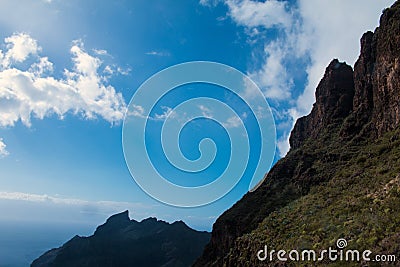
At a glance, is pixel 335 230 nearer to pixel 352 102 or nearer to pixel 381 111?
pixel 381 111

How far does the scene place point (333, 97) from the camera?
2714 inches

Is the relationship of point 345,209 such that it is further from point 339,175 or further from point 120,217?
point 120,217

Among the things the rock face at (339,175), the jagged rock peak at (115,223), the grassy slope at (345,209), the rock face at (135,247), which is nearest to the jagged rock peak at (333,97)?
the rock face at (339,175)

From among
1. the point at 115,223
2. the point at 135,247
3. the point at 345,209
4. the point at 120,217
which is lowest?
the point at 345,209

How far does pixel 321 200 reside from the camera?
1496 inches

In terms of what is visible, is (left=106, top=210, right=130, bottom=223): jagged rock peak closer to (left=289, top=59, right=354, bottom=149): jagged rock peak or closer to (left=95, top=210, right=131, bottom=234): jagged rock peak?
(left=95, top=210, right=131, bottom=234): jagged rock peak

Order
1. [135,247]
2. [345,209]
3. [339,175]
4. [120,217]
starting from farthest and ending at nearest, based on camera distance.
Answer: [120,217]
[135,247]
[339,175]
[345,209]

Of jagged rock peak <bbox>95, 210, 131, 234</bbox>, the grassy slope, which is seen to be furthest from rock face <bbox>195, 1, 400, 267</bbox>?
jagged rock peak <bbox>95, 210, 131, 234</bbox>

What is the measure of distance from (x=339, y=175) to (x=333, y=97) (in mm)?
30003

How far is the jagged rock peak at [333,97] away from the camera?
6619 centimetres

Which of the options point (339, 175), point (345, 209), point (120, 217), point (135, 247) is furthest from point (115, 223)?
point (345, 209)

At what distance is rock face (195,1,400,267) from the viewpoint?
93.1 ft

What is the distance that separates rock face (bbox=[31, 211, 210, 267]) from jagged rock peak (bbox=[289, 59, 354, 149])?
7212 centimetres

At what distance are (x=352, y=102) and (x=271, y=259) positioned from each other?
46.3 m
